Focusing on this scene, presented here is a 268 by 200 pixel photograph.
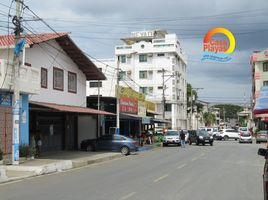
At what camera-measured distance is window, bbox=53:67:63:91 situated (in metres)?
31.2

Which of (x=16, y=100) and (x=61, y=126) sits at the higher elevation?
(x=16, y=100)

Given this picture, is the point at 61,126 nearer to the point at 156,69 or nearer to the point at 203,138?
the point at 203,138

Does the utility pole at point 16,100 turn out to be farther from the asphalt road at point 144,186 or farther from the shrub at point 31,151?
the asphalt road at point 144,186

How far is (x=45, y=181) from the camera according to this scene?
53.5ft

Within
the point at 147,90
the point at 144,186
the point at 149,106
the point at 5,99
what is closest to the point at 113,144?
the point at 5,99

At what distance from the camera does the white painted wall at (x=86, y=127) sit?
122 ft

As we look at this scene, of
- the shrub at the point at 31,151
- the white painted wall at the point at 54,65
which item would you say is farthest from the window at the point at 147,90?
the shrub at the point at 31,151

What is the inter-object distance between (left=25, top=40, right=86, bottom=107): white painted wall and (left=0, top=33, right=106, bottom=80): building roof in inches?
12.6

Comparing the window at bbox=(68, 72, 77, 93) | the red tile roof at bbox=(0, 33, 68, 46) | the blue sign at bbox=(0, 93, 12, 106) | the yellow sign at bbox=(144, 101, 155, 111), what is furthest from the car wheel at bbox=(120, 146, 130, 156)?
the yellow sign at bbox=(144, 101, 155, 111)

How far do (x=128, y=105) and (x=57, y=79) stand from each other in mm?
12275

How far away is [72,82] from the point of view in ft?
113

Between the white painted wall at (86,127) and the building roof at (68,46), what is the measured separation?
3.57 metres

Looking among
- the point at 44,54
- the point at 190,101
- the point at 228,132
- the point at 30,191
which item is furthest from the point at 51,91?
the point at 190,101

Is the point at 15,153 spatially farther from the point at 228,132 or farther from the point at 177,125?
the point at 177,125
